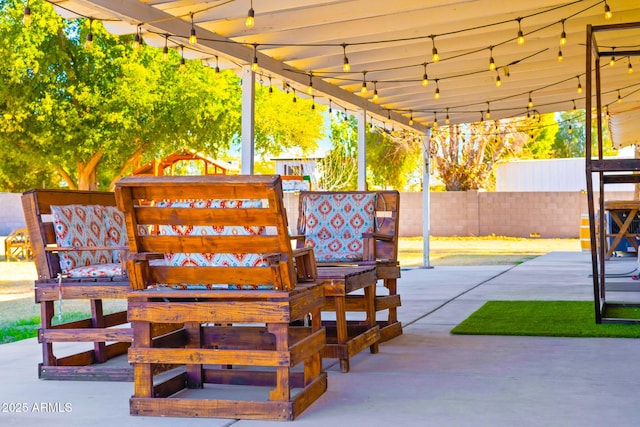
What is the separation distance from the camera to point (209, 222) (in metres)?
3.85

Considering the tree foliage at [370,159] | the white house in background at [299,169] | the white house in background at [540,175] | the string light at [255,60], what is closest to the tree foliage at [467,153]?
the white house in background at [540,175]

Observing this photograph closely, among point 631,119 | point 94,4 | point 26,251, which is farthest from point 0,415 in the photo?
point 26,251

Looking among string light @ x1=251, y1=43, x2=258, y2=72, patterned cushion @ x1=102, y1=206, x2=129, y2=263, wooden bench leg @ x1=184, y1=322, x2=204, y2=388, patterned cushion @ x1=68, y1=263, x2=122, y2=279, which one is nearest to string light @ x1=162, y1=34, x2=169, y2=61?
string light @ x1=251, y1=43, x2=258, y2=72

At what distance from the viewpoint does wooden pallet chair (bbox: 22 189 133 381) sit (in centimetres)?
471

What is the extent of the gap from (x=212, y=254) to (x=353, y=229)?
8.31 feet

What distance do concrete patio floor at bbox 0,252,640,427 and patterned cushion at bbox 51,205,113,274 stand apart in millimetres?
659

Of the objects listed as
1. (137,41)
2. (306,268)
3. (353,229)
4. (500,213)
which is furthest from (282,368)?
(500,213)

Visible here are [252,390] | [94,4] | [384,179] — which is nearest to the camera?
[252,390]

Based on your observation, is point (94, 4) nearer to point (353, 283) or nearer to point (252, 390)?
point (353, 283)

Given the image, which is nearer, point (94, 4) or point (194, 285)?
point (194, 285)

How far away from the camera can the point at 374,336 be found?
544 centimetres

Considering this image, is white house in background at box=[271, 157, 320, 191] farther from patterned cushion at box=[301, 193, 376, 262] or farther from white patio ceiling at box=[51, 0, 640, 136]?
patterned cushion at box=[301, 193, 376, 262]

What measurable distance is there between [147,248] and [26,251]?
568 inches

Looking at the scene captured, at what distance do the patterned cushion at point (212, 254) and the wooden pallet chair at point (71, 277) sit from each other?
0.77 metres
